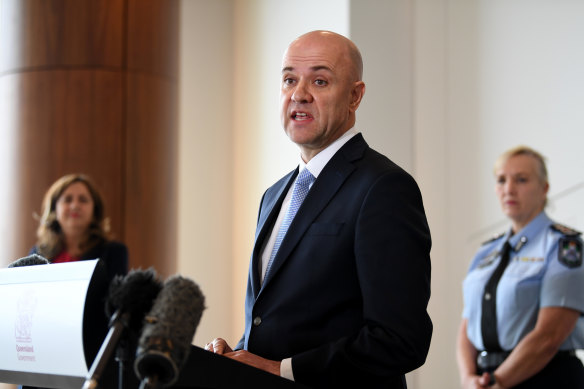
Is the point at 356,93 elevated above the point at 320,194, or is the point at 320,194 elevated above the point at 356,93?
the point at 356,93

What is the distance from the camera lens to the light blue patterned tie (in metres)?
1.86

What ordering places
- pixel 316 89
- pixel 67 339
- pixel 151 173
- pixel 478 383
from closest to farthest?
pixel 67 339
pixel 316 89
pixel 478 383
pixel 151 173

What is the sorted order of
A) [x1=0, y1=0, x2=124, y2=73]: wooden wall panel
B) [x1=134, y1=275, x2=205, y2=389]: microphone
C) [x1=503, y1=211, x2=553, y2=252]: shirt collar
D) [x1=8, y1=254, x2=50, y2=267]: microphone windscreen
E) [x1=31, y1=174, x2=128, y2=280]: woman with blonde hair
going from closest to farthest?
1. [x1=134, y1=275, x2=205, y2=389]: microphone
2. [x1=8, y1=254, x2=50, y2=267]: microphone windscreen
3. [x1=503, y1=211, x2=553, y2=252]: shirt collar
4. [x1=31, y1=174, x2=128, y2=280]: woman with blonde hair
5. [x1=0, y1=0, x2=124, y2=73]: wooden wall panel

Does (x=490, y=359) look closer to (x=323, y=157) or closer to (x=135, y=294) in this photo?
(x=323, y=157)

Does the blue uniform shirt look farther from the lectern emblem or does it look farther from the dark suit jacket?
the lectern emblem

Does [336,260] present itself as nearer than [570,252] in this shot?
Yes

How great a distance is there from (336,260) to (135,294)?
1.89 feet

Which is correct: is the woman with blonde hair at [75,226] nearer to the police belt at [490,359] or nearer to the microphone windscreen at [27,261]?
the police belt at [490,359]

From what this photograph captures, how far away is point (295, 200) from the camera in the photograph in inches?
76.0

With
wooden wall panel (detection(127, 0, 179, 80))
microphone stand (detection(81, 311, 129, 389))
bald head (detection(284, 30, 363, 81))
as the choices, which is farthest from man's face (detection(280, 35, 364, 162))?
wooden wall panel (detection(127, 0, 179, 80))

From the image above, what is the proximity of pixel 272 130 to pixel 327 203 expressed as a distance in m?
3.75

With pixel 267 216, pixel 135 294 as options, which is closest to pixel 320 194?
pixel 267 216

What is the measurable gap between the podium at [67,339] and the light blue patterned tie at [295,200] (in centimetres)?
47

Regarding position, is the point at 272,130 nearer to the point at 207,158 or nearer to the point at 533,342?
the point at 207,158
